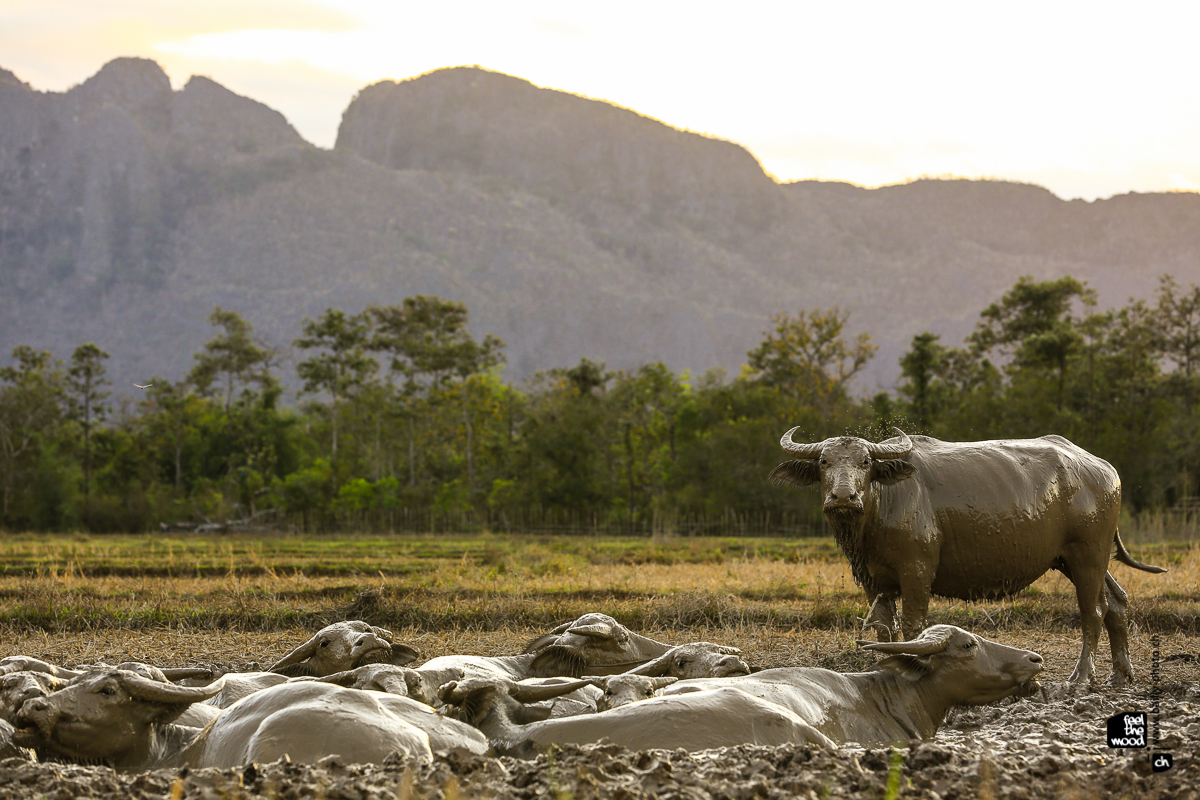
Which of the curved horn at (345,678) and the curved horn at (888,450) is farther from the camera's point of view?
the curved horn at (888,450)

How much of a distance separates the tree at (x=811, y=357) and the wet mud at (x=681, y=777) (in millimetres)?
34480

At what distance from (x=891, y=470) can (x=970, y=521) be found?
790 millimetres

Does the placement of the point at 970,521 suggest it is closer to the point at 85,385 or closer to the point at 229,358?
the point at 85,385

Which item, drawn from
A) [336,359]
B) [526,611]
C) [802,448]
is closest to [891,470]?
[802,448]

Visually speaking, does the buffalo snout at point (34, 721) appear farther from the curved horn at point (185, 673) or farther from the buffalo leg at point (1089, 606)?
the buffalo leg at point (1089, 606)

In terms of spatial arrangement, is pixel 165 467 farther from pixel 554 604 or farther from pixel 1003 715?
pixel 1003 715

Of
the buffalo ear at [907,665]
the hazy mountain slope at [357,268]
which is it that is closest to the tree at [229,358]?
the buffalo ear at [907,665]

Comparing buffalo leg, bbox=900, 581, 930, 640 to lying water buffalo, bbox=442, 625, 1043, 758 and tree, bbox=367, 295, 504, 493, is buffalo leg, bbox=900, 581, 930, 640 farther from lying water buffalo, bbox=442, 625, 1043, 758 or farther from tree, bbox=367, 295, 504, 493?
tree, bbox=367, 295, 504, 493

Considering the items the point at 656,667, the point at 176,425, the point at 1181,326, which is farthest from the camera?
the point at 176,425

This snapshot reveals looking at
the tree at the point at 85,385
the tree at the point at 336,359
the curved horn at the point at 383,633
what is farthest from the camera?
the tree at the point at 336,359

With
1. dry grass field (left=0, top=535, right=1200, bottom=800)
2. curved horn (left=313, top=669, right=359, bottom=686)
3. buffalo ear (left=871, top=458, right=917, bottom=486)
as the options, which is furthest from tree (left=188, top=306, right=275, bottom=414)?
curved horn (left=313, top=669, right=359, bottom=686)

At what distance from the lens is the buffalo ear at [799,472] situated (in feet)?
23.4

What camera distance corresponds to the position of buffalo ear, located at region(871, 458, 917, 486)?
6750 millimetres

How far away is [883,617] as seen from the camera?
7.06 meters
